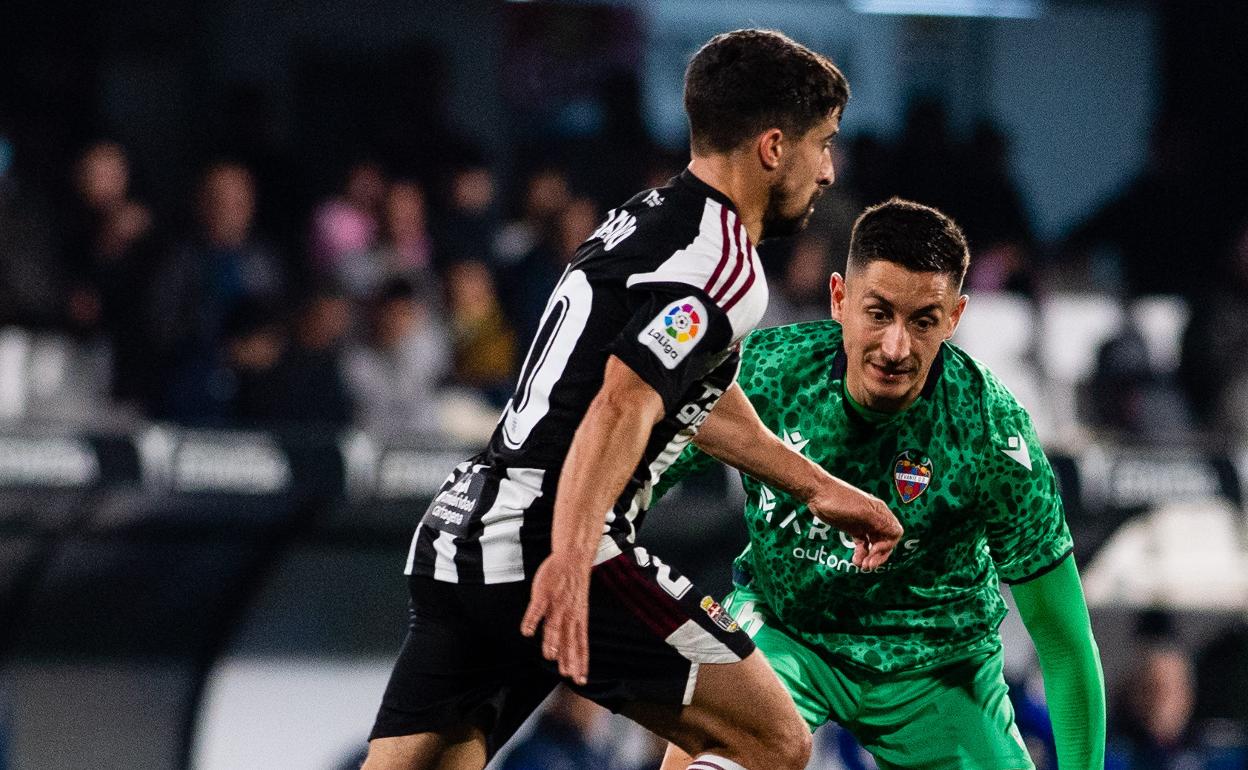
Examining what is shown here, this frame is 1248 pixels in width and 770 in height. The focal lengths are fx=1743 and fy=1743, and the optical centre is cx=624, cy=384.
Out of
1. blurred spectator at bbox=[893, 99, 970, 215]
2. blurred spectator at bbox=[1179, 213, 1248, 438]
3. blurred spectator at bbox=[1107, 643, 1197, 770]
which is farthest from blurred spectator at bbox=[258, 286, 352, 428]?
blurred spectator at bbox=[1179, 213, 1248, 438]

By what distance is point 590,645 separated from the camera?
311 cm

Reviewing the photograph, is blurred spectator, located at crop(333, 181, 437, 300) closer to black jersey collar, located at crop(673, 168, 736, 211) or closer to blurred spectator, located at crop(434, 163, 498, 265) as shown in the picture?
blurred spectator, located at crop(434, 163, 498, 265)

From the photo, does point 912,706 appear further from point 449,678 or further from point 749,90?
point 749,90

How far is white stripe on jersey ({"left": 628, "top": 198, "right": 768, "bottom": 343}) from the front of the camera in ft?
9.79

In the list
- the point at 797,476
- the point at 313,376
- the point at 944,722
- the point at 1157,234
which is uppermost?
the point at 797,476

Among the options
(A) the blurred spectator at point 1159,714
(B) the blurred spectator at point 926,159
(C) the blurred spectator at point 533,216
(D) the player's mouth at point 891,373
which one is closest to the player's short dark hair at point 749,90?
(D) the player's mouth at point 891,373

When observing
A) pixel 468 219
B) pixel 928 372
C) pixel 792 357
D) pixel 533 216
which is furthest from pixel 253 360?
pixel 928 372

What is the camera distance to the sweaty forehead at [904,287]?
3484mm

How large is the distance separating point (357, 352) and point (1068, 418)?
3381mm

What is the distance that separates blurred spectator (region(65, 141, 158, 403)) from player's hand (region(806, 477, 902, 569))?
181 inches

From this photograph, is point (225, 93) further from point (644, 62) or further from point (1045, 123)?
point (1045, 123)

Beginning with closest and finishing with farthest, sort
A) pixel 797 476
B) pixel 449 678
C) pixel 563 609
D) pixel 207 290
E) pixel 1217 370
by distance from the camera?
pixel 563 609 → pixel 449 678 → pixel 797 476 → pixel 207 290 → pixel 1217 370

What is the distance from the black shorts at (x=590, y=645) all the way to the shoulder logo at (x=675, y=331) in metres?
0.41

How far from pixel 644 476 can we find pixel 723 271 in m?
0.43
